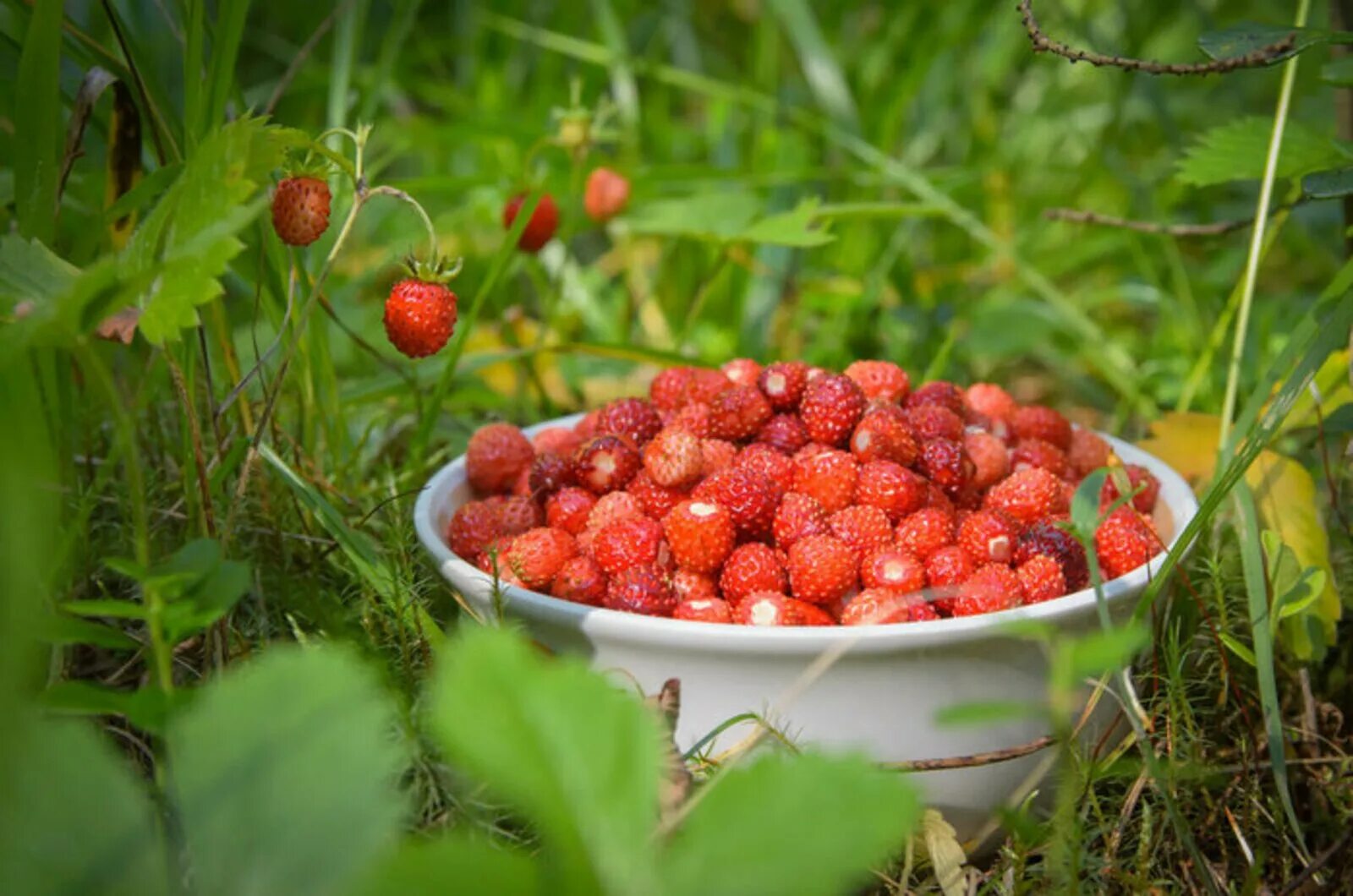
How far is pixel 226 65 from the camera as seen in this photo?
85 centimetres

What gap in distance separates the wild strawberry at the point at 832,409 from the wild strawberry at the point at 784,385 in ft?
0.08

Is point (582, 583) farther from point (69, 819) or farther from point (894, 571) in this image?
point (69, 819)

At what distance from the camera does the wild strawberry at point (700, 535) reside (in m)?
0.87

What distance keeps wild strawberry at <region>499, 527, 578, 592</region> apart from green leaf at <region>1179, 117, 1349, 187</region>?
23.7 inches

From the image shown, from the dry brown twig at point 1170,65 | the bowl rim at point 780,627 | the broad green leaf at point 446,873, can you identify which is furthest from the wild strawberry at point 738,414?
the broad green leaf at point 446,873

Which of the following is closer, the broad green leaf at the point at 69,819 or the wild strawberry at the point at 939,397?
the broad green leaf at the point at 69,819

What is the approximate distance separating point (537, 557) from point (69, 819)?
46 centimetres

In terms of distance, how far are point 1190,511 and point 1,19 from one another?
150 cm

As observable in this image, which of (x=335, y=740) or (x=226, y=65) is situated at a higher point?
(x=226, y=65)

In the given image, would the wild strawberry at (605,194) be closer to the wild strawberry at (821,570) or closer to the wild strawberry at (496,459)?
the wild strawberry at (496,459)

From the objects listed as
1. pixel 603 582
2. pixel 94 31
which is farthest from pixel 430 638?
pixel 94 31

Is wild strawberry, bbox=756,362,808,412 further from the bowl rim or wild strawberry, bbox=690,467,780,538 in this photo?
the bowl rim

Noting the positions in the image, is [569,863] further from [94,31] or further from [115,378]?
[94,31]

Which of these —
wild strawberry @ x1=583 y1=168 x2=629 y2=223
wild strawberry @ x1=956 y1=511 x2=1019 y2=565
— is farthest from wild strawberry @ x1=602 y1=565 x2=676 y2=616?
wild strawberry @ x1=583 y1=168 x2=629 y2=223
